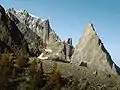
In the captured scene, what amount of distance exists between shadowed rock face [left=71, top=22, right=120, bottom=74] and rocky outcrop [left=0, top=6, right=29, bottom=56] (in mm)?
71570

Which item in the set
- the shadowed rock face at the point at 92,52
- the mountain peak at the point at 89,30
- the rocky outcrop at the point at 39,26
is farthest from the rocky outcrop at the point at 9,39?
the rocky outcrop at the point at 39,26

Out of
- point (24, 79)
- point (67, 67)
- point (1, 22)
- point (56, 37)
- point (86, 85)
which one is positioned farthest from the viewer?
point (56, 37)

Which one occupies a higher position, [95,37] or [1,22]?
[95,37]

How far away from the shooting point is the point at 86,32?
158 metres

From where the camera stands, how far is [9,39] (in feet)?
215

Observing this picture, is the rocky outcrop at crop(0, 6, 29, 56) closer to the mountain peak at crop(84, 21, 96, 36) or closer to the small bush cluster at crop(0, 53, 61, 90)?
the small bush cluster at crop(0, 53, 61, 90)

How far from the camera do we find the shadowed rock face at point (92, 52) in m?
144

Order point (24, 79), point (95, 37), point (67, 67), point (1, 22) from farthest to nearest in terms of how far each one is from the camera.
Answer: point (95, 37) → point (1, 22) → point (67, 67) → point (24, 79)

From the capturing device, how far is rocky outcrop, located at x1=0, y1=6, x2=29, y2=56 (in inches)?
2470

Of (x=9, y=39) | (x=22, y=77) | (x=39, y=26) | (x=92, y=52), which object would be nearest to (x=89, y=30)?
(x=92, y=52)

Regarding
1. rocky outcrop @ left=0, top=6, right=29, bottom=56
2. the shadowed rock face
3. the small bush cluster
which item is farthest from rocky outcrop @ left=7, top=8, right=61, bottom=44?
the small bush cluster

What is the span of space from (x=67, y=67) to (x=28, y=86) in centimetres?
1806

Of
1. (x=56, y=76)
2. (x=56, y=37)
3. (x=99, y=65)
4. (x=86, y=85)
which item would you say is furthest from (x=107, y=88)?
(x=56, y=37)

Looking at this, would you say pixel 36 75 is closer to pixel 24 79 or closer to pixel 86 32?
pixel 24 79
